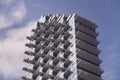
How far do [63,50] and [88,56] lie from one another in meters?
6.20

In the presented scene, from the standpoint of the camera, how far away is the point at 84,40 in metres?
107

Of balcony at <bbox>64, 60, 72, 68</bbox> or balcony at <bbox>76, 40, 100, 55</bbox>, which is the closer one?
balcony at <bbox>64, 60, 72, 68</bbox>

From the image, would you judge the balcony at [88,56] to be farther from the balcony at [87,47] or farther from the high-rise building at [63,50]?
the balcony at [87,47]

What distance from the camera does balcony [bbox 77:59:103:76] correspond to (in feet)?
320

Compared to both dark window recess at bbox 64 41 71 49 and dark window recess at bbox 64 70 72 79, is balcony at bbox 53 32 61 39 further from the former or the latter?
dark window recess at bbox 64 70 72 79

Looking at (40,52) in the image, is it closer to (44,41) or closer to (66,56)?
(44,41)

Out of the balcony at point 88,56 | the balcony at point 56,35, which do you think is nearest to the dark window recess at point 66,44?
the balcony at point 88,56

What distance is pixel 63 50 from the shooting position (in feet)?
341

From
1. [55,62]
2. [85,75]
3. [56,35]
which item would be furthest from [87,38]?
[85,75]

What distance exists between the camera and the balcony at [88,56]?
100m

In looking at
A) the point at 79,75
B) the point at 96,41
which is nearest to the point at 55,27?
the point at 96,41

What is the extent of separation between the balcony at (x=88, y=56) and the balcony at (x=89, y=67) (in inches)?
70.2

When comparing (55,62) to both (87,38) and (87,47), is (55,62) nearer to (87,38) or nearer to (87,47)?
(87,47)

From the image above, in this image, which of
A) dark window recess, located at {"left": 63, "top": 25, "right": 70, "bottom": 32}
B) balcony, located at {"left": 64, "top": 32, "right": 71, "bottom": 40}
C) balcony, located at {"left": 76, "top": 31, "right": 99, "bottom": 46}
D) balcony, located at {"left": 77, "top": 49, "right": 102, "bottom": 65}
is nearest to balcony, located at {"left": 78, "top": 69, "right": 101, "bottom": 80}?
balcony, located at {"left": 77, "top": 49, "right": 102, "bottom": 65}
